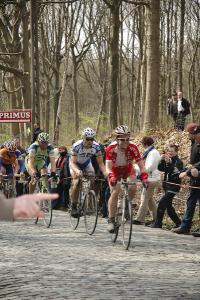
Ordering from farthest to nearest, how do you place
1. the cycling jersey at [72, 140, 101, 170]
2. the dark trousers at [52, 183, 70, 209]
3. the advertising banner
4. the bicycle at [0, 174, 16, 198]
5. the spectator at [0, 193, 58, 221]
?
the advertising banner, the dark trousers at [52, 183, 70, 209], the bicycle at [0, 174, 16, 198], the cycling jersey at [72, 140, 101, 170], the spectator at [0, 193, 58, 221]

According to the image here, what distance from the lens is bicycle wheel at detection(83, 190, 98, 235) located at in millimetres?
12117

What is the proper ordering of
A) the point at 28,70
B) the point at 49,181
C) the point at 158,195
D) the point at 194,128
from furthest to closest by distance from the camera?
the point at 28,70 → the point at 158,195 → the point at 49,181 → the point at 194,128

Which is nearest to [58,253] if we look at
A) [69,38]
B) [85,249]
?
[85,249]

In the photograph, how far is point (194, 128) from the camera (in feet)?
37.7

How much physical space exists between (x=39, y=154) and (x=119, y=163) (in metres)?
3.40

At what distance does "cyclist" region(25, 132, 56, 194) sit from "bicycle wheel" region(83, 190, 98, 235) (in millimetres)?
1620

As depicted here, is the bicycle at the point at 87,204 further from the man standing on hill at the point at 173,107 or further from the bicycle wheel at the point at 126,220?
the man standing on hill at the point at 173,107

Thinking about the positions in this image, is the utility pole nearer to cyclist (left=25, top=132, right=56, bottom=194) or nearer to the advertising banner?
the advertising banner

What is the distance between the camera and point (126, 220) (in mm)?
10688

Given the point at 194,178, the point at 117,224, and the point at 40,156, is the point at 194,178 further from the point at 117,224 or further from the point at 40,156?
the point at 40,156

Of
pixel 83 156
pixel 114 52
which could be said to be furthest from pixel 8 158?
pixel 114 52

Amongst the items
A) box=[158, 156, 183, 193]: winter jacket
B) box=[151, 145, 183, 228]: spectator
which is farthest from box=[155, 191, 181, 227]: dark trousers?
box=[158, 156, 183, 193]: winter jacket

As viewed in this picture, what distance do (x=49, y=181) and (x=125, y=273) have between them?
240 inches

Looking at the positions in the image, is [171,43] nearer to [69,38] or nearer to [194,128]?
[69,38]
